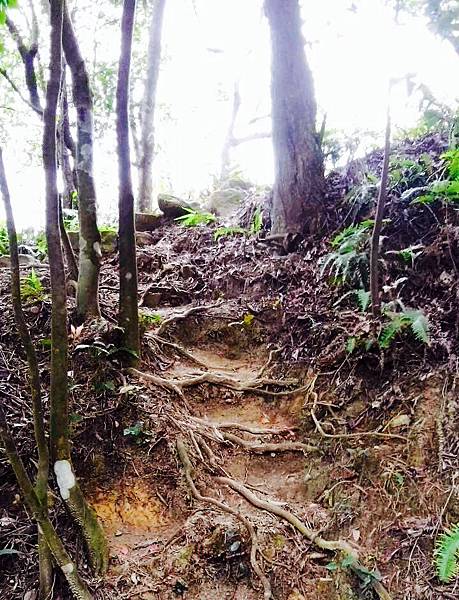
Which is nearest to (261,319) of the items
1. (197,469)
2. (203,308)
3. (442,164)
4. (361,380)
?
(203,308)

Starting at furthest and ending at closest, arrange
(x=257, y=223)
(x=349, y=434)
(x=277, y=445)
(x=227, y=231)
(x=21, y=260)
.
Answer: (x=227, y=231)
(x=257, y=223)
(x=21, y=260)
(x=277, y=445)
(x=349, y=434)

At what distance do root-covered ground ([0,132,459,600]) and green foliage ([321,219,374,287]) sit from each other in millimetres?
125

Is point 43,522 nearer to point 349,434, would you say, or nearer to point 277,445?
point 277,445

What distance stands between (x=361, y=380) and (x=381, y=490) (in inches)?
33.9

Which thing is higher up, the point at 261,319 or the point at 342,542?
the point at 261,319

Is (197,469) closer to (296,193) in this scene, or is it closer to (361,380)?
(361,380)

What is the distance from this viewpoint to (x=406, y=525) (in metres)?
2.67

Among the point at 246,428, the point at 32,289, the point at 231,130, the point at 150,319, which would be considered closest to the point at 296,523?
the point at 246,428

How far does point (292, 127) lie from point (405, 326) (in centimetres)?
324

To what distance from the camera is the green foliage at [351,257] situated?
408cm

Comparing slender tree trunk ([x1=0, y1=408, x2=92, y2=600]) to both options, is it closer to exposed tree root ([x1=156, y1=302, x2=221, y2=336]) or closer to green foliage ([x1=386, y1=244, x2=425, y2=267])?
exposed tree root ([x1=156, y1=302, x2=221, y2=336])

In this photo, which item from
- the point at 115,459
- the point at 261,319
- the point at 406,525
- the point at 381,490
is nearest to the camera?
the point at 406,525

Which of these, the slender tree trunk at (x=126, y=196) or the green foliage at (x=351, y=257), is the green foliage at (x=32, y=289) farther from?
the green foliage at (x=351, y=257)

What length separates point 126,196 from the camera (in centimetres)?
337
